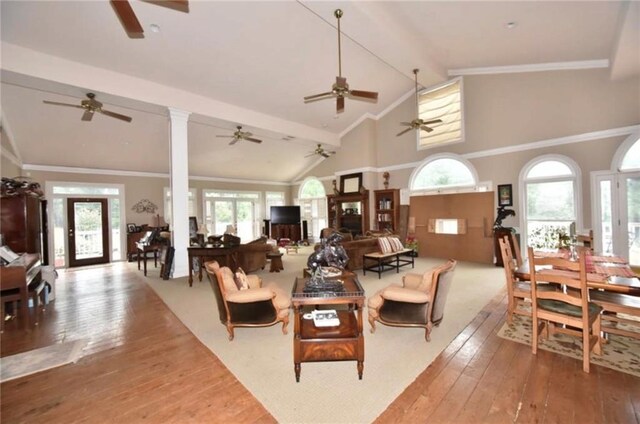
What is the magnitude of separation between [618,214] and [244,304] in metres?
6.82

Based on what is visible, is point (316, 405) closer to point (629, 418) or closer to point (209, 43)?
point (629, 418)

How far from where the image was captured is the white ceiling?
12.7ft

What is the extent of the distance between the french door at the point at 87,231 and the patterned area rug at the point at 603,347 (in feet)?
32.5

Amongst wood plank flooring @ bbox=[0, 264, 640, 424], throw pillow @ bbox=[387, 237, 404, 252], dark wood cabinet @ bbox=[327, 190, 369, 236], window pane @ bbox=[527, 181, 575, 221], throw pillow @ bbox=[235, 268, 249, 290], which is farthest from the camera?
dark wood cabinet @ bbox=[327, 190, 369, 236]

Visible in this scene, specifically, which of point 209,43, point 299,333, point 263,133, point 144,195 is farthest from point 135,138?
point 299,333

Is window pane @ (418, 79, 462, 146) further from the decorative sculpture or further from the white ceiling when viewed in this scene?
the decorative sculpture

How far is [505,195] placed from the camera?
6520mm

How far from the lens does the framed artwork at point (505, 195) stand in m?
6.45

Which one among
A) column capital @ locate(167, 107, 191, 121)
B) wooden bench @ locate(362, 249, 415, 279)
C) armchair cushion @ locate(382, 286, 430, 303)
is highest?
column capital @ locate(167, 107, 191, 121)

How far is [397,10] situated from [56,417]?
5.99 meters

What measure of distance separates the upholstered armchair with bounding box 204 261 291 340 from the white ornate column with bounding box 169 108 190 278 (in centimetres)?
317

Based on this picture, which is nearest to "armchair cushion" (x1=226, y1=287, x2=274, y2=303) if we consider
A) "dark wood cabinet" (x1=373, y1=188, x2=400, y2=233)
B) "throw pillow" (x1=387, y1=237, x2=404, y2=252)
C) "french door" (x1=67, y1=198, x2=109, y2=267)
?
"throw pillow" (x1=387, y1=237, x2=404, y2=252)

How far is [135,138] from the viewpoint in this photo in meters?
7.07

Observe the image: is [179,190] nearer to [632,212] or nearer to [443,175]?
[443,175]
